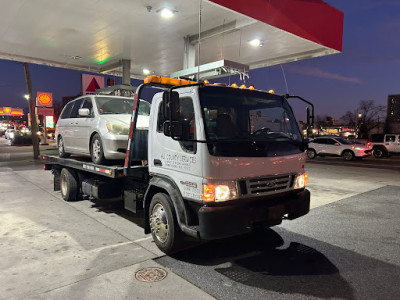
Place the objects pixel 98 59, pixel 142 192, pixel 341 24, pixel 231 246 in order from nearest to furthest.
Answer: pixel 231 246 < pixel 142 192 < pixel 341 24 < pixel 98 59

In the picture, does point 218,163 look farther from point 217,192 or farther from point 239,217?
point 239,217

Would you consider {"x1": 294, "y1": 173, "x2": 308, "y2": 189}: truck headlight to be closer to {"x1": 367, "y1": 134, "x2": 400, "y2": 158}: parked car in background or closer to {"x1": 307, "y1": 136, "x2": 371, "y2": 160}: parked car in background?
{"x1": 307, "y1": 136, "x2": 371, "y2": 160}: parked car in background

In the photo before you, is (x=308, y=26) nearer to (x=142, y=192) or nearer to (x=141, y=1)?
(x=141, y=1)

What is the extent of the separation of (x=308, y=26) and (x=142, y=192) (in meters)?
7.11

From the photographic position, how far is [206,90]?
389 centimetres

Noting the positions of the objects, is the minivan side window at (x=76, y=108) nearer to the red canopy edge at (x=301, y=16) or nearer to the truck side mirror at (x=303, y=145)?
the red canopy edge at (x=301, y=16)

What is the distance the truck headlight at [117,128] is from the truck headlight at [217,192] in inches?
112

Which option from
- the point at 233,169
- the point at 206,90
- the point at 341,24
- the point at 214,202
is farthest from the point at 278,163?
the point at 341,24

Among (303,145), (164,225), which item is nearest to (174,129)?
(164,225)

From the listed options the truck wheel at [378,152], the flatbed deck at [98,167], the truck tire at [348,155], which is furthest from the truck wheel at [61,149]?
the truck wheel at [378,152]

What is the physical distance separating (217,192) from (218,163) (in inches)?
13.5

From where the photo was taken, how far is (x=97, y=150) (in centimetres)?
611

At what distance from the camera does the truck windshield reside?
366 centimetres

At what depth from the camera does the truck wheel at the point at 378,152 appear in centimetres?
2228
